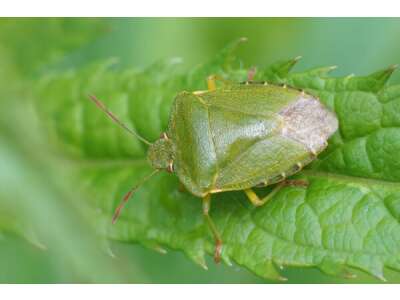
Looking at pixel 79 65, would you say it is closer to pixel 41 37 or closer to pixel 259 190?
pixel 41 37

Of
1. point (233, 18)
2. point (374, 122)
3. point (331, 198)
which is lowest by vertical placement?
point (331, 198)

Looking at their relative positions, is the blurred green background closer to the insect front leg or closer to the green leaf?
the green leaf

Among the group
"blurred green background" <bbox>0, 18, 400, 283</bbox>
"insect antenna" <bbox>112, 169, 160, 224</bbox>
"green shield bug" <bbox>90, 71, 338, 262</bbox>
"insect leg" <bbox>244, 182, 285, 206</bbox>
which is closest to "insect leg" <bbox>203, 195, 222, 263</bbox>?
"green shield bug" <bbox>90, 71, 338, 262</bbox>

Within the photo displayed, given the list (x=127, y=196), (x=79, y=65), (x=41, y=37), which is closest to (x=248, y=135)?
(x=127, y=196)

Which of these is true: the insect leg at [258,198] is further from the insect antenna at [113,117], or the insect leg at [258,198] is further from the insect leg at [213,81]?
the insect antenna at [113,117]

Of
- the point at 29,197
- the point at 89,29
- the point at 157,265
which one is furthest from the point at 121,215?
the point at 89,29

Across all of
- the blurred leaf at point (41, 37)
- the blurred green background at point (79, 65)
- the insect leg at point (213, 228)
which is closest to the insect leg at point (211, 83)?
the insect leg at point (213, 228)

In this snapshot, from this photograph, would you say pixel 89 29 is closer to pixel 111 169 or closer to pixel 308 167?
pixel 111 169

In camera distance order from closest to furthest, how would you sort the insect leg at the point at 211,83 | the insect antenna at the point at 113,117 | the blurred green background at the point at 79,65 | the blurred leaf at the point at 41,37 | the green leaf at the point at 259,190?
the green leaf at the point at 259,190
the insect leg at the point at 211,83
the insect antenna at the point at 113,117
the blurred green background at the point at 79,65
the blurred leaf at the point at 41,37

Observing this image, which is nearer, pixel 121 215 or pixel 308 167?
pixel 308 167
